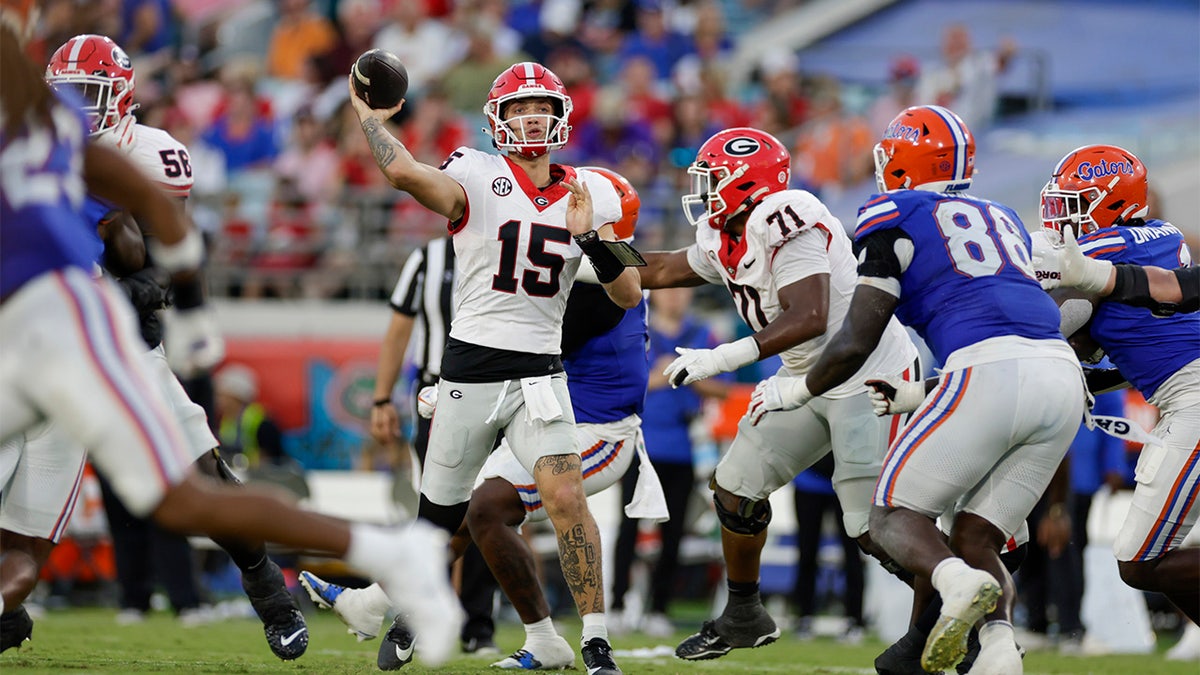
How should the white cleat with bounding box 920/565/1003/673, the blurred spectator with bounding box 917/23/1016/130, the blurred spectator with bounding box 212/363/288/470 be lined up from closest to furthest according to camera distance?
the white cleat with bounding box 920/565/1003/673
the blurred spectator with bounding box 212/363/288/470
the blurred spectator with bounding box 917/23/1016/130

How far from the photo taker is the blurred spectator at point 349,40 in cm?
1616

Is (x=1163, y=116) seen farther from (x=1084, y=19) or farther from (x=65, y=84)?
(x=65, y=84)

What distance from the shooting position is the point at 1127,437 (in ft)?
19.1

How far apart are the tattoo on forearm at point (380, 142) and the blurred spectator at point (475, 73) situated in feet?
30.1

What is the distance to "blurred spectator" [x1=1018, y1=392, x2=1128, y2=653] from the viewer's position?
880cm

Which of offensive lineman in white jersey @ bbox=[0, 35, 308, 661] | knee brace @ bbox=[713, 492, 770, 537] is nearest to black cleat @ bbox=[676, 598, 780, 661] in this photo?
knee brace @ bbox=[713, 492, 770, 537]

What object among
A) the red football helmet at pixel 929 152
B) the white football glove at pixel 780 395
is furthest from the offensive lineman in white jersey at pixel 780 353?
the red football helmet at pixel 929 152

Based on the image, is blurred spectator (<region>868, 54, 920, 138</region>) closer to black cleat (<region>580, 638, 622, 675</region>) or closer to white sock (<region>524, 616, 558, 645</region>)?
white sock (<region>524, 616, 558, 645</region>)

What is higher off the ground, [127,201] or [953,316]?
[127,201]

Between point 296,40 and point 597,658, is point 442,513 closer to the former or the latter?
point 597,658

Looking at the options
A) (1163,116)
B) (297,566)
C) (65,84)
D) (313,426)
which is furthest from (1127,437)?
(1163,116)

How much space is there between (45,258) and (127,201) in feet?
1.10

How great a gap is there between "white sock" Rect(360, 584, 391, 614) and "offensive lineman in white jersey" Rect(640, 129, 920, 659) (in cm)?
123

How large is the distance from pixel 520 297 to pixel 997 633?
7.00 ft
